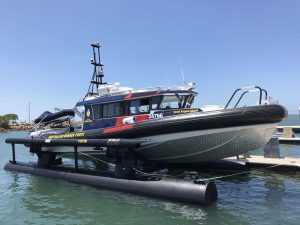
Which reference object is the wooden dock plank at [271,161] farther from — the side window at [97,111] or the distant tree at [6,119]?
the distant tree at [6,119]

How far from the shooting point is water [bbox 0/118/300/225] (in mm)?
7207

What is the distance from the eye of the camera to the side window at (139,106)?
11.1 metres

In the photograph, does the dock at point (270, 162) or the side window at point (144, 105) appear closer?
the side window at point (144, 105)

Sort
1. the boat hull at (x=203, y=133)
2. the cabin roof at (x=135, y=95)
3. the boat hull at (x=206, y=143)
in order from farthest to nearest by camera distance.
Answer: the cabin roof at (x=135, y=95) < the boat hull at (x=206, y=143) < the boat hull at (x=203, y=133)

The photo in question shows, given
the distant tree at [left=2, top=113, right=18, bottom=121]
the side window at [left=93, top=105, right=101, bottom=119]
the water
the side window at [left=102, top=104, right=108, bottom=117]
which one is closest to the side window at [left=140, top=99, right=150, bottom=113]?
the side window at [left=102, top=104, right=108, bottom=117]

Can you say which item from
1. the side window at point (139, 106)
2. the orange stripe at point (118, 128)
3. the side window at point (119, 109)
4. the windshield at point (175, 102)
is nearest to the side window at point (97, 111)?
the side window at point (119, 109)

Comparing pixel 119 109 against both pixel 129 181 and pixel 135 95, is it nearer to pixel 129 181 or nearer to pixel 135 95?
pixel 135 95

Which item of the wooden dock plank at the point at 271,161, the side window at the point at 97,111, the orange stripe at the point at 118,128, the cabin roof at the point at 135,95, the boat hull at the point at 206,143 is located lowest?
the wooden dock plank at the point at 271,161

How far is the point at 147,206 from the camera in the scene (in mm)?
8109

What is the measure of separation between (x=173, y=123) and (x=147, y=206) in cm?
257

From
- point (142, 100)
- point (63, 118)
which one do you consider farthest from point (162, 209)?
point (63, 118)

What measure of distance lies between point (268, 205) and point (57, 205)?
18.4 feet

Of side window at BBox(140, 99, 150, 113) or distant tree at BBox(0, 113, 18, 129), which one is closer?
side window at BBox(140, 99, 150, 113)

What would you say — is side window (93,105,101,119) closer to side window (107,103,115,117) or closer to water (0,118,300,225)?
side window (107,103,115,117)
